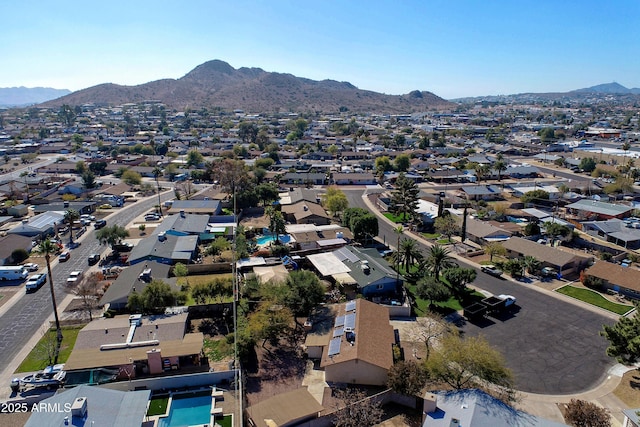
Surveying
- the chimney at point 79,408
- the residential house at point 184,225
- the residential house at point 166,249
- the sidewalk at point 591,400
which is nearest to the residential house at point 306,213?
the residential house at point 184,225

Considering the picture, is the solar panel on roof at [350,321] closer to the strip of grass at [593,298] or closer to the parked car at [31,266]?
the strip of grass at [593,298]

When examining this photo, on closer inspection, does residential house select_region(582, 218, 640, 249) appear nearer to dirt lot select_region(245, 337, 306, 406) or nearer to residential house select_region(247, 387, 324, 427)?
dirt lot select_region(245, 337, 306, 406)

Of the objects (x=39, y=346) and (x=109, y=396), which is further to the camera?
(x=39, y=346)

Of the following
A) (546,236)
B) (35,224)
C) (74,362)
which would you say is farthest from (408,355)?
(35,224)

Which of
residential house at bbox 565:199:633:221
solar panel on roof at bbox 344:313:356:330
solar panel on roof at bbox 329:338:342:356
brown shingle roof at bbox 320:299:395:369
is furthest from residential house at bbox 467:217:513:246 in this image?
solar panel on roof at bbox 329:338:342:356

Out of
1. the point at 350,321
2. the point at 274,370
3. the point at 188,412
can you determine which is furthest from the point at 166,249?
the point at 350,321

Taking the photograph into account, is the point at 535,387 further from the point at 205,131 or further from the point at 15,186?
the point at 205,131
